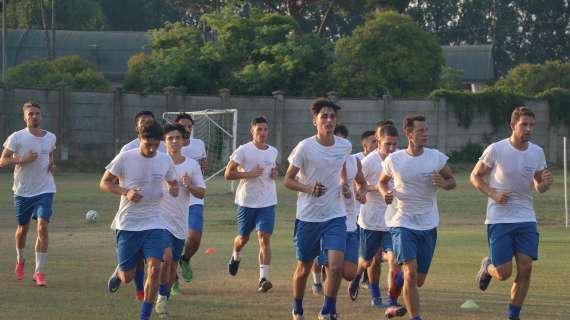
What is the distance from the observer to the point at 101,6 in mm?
90812

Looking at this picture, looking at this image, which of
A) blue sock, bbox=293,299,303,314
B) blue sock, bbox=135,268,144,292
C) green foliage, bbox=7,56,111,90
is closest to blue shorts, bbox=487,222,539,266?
blue sock, bbox=293,299,303,314

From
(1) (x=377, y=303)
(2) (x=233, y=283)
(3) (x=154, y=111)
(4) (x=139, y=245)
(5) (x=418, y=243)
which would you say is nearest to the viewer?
(4) (x=139, y=245)

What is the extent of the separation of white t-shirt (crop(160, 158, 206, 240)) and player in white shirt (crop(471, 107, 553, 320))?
10.0ft

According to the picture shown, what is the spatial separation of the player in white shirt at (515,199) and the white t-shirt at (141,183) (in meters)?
3.13

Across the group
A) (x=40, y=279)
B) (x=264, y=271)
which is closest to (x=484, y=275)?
(x=264, y=271)

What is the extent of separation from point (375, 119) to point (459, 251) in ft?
97.0

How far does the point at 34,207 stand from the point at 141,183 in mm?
4230

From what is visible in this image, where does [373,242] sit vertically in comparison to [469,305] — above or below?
above

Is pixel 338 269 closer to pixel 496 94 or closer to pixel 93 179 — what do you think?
pixel 93 179

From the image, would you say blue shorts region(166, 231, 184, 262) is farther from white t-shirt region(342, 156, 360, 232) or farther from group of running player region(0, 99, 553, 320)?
white t-shirt region(342, 156, 360, 232)

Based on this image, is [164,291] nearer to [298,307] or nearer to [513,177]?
[298,307]

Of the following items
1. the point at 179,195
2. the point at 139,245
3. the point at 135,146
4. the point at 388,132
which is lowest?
the point at 139,245

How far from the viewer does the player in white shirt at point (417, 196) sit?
452 inches

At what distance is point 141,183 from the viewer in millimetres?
11281
